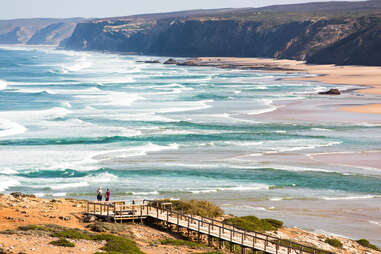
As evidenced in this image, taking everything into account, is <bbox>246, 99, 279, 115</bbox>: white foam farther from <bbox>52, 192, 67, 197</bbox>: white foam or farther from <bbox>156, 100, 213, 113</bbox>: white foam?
<bbox>52, 192, 67, 197</bbox>: white foam

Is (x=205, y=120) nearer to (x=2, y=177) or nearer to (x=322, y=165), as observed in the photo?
(x=322, y=165)

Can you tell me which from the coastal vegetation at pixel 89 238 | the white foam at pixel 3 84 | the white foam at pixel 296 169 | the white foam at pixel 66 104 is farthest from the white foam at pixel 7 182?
the white foam at pixel 3 84

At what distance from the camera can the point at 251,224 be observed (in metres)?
25.5

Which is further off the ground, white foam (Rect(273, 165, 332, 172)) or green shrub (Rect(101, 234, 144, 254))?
white foam (Rect(273, 165, 332, 172))

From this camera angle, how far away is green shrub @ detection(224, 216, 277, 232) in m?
25.2

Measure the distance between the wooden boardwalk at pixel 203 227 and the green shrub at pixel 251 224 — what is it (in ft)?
1.68

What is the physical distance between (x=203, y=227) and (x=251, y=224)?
8.05 ft

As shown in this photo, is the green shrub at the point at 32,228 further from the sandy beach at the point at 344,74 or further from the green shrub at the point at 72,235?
the sandy beach at the point at 344,74

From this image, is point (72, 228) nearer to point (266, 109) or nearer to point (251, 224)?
point (251, 224)

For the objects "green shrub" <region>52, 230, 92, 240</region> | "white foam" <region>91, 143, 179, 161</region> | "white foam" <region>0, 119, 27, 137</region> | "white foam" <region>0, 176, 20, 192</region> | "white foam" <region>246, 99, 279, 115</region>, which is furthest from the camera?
"white foam" <region>246, 99, 279, 115</region>

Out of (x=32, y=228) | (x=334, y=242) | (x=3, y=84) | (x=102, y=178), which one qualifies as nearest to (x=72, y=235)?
(x=32, y=228)

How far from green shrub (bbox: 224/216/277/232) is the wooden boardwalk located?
0.51 m

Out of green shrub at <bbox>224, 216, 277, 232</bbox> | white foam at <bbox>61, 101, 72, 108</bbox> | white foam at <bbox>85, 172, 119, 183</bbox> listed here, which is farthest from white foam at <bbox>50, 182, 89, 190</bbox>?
white foam at <bbox>61, 101, 72, 108</bbox>

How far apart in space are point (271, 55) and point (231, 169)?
15893cm
